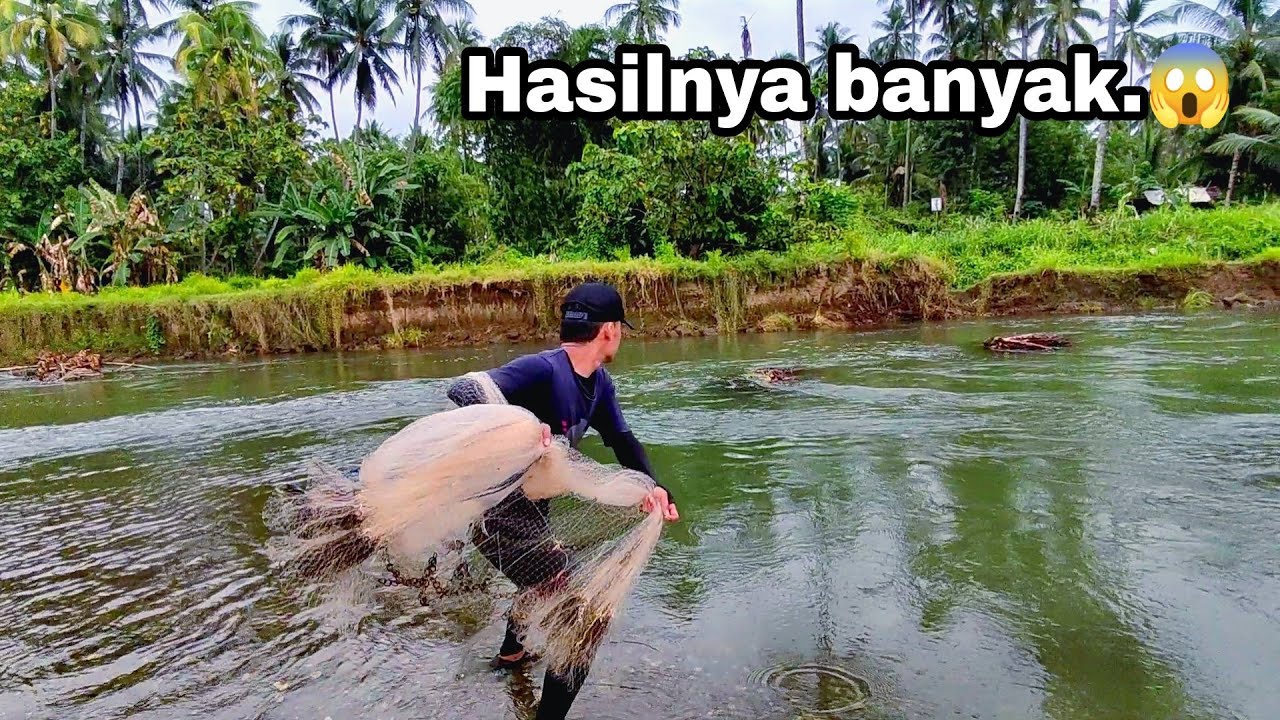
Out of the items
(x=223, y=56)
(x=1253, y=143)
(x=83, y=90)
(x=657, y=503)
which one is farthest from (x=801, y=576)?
(x=83, y=90)

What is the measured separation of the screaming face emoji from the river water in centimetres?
2521

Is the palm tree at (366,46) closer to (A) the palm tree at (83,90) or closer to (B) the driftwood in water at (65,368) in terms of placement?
(A) the palm tree at (83,90)

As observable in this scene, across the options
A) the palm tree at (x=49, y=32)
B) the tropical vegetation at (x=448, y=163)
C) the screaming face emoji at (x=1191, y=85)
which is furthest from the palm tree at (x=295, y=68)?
the screaming face emoji at (x=1191, y=85)

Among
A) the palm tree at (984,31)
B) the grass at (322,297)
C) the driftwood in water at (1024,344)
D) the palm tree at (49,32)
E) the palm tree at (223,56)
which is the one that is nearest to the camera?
the driftwood in water at (1024,344)

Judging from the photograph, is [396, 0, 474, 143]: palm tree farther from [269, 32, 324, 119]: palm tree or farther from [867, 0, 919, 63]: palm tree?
[867, 0, 919, 63]: palm tree

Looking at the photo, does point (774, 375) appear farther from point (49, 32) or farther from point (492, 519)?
point (49, 32)

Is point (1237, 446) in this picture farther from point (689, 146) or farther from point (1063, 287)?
point (1063, 287)

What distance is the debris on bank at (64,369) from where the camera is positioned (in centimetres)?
1560

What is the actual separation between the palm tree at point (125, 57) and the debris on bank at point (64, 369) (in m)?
17.3

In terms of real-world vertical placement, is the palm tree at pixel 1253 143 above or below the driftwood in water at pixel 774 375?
above

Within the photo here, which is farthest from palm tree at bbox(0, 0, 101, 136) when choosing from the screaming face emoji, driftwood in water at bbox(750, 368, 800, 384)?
the screaming face emoji

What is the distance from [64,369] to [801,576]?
1660cm

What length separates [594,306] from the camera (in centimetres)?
276

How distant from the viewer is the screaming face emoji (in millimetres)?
29062
